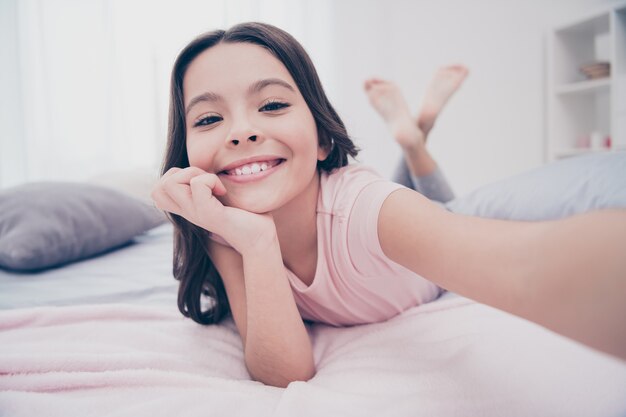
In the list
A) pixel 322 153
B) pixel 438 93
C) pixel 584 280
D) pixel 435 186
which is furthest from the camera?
pixel 438 93

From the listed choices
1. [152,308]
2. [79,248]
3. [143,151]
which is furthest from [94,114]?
[152,308]

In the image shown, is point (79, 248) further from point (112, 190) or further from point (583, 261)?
point (583, 261)

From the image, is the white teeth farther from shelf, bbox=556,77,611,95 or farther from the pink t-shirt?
shelf, bbox=556,77,611,95

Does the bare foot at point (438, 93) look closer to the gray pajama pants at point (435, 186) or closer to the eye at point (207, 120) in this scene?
the gray pajama pants at point (435, 186)

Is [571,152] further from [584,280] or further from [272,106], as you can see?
[584,280]

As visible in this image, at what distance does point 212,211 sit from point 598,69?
2.45m

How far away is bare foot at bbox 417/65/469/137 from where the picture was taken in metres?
1.54

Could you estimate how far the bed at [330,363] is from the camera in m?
0.43

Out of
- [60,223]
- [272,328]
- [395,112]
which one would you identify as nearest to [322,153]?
[272,328]

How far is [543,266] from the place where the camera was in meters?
0.33

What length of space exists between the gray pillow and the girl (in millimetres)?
449

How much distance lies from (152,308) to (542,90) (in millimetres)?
2751

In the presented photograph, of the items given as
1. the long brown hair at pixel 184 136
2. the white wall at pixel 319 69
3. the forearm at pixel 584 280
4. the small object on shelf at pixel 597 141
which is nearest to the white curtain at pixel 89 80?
the white wall at pixel 319 69

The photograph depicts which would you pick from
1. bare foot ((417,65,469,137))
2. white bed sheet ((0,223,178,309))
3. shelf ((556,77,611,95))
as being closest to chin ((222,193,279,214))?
white bed sheet ((0,223,178,309))
